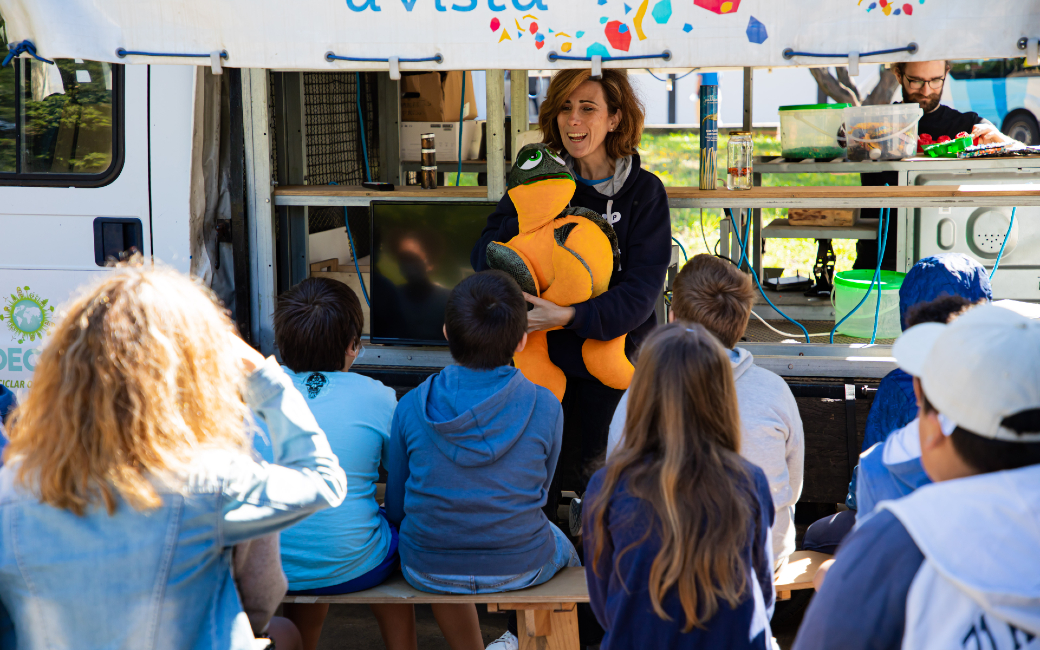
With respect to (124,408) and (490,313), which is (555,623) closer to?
(490,313)

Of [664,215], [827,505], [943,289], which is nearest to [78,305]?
[664,215]

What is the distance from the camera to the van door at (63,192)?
3.37m

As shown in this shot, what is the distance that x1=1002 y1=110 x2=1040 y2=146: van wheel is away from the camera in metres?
11.3

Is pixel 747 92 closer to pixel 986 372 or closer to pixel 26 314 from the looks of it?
pixel 26 314

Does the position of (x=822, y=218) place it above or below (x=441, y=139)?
below

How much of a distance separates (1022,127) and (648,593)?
38.8 ft

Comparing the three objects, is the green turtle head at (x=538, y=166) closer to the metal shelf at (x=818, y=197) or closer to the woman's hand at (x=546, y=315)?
the woman's hand at (x=546, y=315)

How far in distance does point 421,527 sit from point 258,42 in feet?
5.01

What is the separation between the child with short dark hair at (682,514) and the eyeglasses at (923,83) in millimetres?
4428

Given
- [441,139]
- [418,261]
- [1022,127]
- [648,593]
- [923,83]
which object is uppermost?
[1022,127]

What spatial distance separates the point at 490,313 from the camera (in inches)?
93.0

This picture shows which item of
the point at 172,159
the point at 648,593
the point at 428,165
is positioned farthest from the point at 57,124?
the point at 648,593

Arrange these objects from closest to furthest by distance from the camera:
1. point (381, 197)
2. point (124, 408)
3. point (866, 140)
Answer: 1. point (124, 408)
2. point (381, 197)
3. point (866, 140)

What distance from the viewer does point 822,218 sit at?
453 cm
